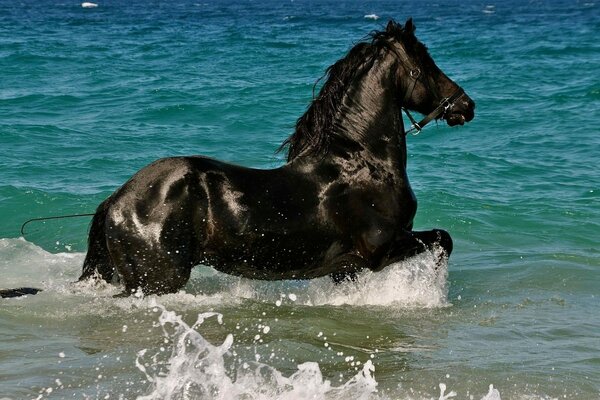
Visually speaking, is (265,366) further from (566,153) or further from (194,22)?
(194,22)

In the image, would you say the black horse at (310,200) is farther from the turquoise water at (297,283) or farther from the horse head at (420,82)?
the turquoise water at (297,283)

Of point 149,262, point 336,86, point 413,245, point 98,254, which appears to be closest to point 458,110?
point 336,86

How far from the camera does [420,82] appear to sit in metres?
6.38

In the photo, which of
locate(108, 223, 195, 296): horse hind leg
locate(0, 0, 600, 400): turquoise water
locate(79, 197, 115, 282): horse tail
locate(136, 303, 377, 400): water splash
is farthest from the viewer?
locate(79, 197, 115, 282): horse tail

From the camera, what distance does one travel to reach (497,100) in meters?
17.1

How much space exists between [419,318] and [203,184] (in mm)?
1640

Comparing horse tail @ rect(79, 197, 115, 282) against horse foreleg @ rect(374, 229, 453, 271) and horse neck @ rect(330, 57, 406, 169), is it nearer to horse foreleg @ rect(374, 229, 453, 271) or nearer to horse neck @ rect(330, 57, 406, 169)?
horse neck @ rect(330, 57, 406, 169)

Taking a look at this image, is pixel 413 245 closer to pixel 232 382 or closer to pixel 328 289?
pixel 328 289

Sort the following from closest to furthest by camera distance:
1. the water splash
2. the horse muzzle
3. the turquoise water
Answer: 1. the water splash
2. the turquoise water
3. the horse muzzle

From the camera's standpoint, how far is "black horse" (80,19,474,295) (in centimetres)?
576

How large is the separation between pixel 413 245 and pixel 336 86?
1.15 metres

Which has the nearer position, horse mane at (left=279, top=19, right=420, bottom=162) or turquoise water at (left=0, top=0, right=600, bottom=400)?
turquoise water at (left=0, top=0, right=600, bottom=400)

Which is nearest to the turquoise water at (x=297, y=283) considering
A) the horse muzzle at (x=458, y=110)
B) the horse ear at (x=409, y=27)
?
the horse ear at (x=409, y=27)

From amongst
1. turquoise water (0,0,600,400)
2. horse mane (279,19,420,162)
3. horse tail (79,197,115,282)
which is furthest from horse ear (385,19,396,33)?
horse tail (79,197,115,282)
